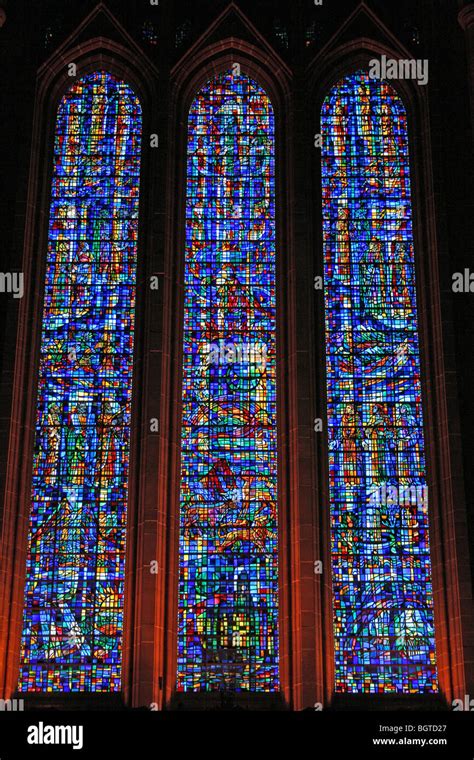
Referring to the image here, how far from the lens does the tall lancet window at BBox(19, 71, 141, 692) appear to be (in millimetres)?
18703

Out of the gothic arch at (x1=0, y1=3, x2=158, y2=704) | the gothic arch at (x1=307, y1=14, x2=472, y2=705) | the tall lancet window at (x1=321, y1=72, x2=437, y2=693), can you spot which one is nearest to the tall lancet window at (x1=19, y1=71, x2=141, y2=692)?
the gothic arch at (x1=0, y1=3, x2=158, y2=704)

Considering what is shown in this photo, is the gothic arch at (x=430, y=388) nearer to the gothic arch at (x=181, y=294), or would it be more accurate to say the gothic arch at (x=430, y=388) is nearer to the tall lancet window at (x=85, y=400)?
the gothic arch at (x=181, y=294)

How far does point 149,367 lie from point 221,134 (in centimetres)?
420

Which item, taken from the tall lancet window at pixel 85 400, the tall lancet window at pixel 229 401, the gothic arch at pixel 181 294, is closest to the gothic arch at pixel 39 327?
the tall lancet window at pixel 85 400

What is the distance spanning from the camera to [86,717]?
46.1ft

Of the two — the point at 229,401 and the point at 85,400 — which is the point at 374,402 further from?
the point at 85,400

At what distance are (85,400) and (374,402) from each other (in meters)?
4.01

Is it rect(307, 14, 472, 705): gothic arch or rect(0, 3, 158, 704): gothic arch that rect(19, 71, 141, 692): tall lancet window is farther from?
rect(307, 14, 472, 705): gothic arch

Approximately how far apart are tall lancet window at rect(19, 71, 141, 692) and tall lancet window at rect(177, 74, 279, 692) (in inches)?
34.8

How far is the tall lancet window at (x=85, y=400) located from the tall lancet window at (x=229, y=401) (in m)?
0.88

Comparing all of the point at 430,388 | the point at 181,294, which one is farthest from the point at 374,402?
the point at 181,294

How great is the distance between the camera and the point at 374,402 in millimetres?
20016

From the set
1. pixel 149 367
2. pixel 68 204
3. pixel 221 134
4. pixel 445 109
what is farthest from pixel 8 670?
pixel 445 109

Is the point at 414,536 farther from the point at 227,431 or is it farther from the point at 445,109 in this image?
the point at 445,109
